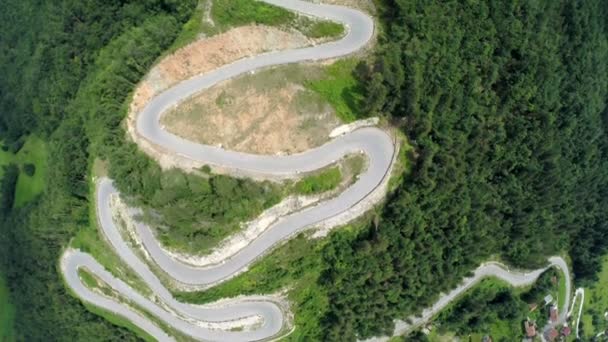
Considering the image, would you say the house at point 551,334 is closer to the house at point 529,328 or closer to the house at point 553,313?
the house at point 553,313

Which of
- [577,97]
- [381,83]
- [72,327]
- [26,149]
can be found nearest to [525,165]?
[577,97]

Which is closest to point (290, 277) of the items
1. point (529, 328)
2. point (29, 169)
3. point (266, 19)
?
point (266, 19)

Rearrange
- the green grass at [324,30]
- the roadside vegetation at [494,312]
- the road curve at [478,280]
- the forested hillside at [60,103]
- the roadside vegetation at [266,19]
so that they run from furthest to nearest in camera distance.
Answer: the roadside vegetation at [494,312]
the road curve at [478,280]
the forested hillside at [60,103]
the roadside vegetation at [266,19]
the green grass at [324,30]

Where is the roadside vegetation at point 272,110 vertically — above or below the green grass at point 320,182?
above

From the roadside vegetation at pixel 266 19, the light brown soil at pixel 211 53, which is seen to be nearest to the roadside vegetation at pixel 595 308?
the roadside vegetation at pixel 266 19

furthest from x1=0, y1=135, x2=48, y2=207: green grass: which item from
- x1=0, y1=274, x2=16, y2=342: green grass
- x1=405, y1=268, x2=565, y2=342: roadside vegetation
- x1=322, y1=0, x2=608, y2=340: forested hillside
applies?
x1=405, y1=268, x2=565, y2=342: roadside vegetation

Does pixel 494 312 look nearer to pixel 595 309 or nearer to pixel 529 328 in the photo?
pixel 529 328
